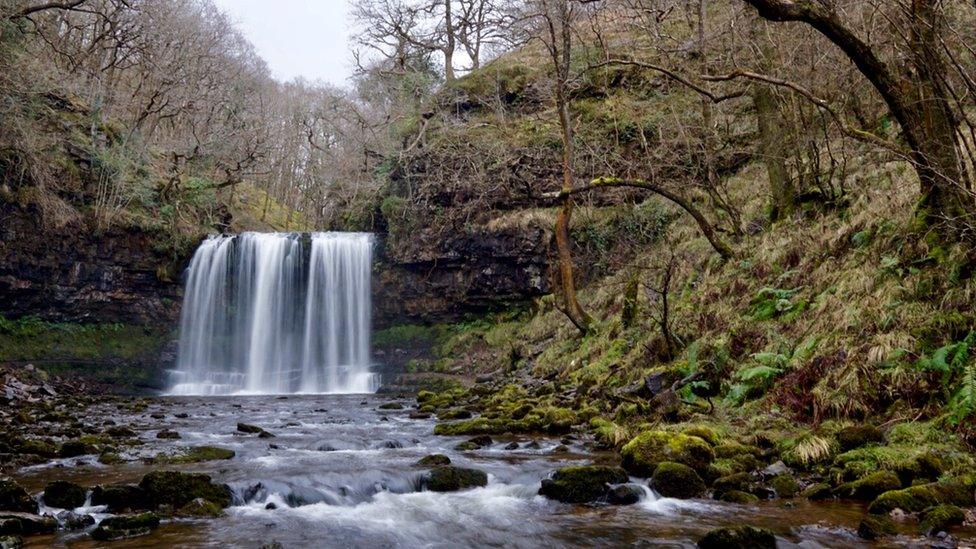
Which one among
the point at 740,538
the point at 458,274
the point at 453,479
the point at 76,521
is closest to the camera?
the point at 740,538

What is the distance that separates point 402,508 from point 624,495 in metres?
2.22

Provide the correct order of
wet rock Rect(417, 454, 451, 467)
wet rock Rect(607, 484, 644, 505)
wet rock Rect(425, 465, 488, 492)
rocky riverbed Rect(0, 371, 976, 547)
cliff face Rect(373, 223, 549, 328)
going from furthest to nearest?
cliff face Rect(373, 223, 549, 328), wet rock Rect(417, 454, 451, 467), wet rock Rect(425, 465, 488, 492), wet rock Rect(607, 484, 644, 505), rocky riverbed Rect(0, 371, 976, 547)

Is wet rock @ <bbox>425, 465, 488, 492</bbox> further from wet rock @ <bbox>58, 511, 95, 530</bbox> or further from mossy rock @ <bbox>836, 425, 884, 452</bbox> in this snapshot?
mossy rock @ <bbox>836, 425, 884, 452</bbox>

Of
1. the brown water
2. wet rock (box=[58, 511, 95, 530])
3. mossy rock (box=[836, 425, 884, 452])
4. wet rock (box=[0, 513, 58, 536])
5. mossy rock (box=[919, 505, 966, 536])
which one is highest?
mossy rock (box=[836, 425, 884, 452])

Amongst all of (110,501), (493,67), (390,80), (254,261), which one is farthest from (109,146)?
(110,501)

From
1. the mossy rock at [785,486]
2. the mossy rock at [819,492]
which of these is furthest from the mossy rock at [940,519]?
the mossy rock at [785,486]

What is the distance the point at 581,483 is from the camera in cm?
659

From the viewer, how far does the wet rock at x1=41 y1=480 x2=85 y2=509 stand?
602 centimetres

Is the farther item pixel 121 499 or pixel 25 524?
pixel 121 499

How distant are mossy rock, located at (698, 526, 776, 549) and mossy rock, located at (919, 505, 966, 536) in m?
1.13

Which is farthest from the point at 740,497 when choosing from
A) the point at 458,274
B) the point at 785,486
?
the point at 458,274

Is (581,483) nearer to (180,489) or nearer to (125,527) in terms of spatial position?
(180,489)

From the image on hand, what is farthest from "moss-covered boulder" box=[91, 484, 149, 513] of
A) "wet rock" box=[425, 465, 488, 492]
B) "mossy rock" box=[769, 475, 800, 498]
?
"mossy rock" box=[769, 475, 800, 498]

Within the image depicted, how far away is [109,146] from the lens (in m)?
24.9
